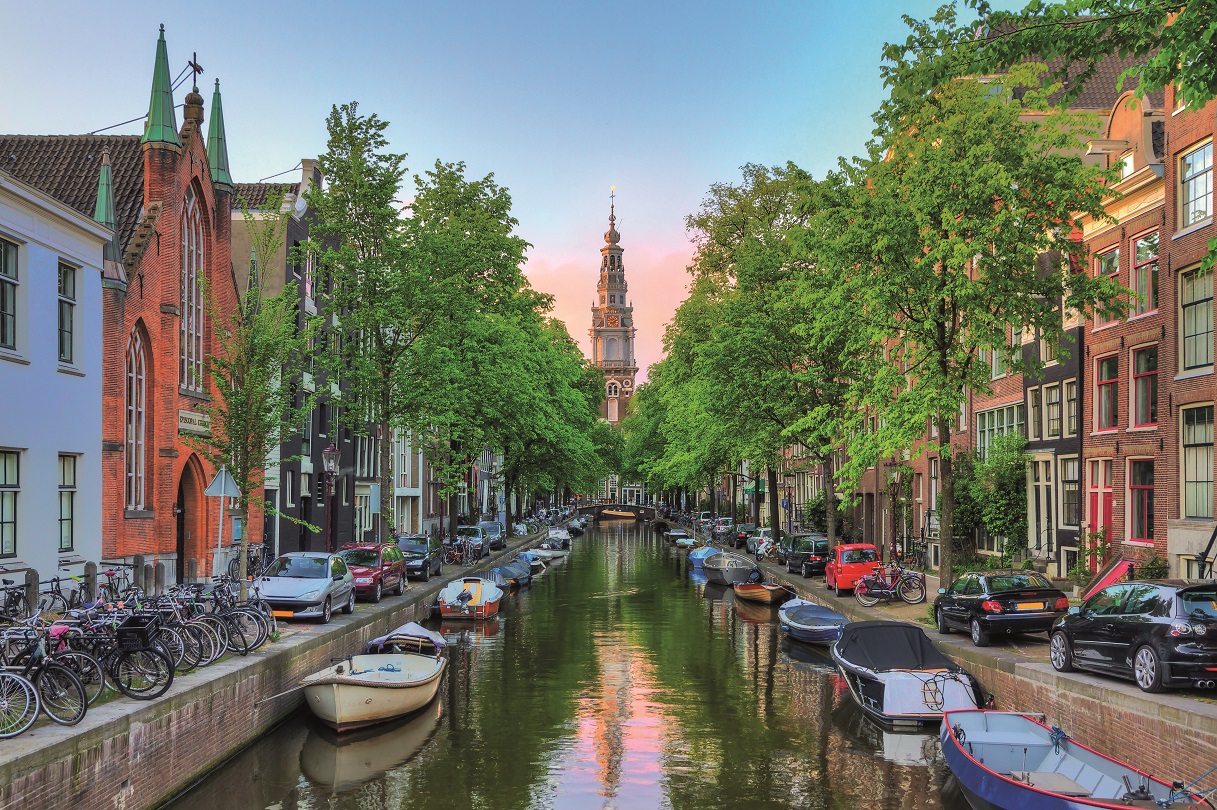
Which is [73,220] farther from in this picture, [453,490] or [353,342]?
[453,490]

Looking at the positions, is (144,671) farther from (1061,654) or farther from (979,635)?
(979,635)

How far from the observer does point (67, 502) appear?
2781 cm

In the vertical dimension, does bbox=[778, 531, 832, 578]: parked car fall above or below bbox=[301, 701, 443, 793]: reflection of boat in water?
above

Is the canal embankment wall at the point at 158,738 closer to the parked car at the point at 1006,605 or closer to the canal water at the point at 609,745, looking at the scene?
the canal water at the point at 609,745

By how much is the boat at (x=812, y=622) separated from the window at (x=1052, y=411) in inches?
439

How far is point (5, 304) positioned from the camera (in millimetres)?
25047

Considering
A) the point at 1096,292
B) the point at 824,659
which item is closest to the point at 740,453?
the point at 824,659

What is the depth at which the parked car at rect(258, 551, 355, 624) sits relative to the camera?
2648 centimetres

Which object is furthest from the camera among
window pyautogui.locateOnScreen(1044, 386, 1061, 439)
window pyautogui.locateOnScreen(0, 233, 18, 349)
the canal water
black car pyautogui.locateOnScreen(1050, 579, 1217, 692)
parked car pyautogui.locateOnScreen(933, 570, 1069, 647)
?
window pyautogui.locateOnScreen(1044, 386, 1061, 439)

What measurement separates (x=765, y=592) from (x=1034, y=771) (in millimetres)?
27267

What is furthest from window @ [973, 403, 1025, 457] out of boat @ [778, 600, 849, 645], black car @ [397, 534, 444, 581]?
black car @ [397, 534, 444, 581]

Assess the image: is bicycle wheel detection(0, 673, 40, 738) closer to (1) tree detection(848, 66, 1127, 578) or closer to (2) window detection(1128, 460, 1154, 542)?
(1) tree detection(848, 66, 1127, 578)

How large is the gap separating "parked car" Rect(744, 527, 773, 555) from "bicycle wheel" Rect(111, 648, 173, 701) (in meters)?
46.3

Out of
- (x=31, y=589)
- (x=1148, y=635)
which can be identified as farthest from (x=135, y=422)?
(x=1148, y=635)
